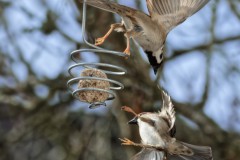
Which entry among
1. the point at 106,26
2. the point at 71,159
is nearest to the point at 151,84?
the point at 106,26

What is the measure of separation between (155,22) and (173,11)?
15cm

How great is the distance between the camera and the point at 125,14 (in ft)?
11.5

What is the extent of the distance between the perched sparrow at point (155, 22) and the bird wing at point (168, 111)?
0.46 meters

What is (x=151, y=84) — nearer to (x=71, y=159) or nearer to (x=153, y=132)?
(x=71, y=159)

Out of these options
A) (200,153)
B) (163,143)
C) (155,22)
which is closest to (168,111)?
(163,143)

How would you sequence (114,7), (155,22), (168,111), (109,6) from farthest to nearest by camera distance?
(155,22) → (168,111) → (114,7) → (109,6)

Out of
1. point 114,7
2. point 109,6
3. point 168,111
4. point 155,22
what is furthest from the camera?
point 155,22

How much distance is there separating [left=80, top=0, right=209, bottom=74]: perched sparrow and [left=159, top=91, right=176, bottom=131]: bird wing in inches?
18.1

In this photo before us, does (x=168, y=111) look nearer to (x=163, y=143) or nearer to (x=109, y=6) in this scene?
(x=163, y=143)

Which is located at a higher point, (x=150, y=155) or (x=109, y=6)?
(x=109, y=6)

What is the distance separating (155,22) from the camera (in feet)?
12.2

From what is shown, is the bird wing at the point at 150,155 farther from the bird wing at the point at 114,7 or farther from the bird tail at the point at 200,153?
the bird wing at the point at 114,7

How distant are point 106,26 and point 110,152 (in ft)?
4.81

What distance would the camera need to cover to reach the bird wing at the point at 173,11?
3708mm
